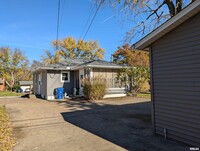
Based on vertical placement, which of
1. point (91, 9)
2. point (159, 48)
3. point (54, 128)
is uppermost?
point (91, 9)

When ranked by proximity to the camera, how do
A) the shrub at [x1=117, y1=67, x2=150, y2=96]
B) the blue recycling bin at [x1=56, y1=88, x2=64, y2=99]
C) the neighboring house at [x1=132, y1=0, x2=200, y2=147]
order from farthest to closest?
the shrub at [x1=117, y1=67, x2=150, y2=96]
the blue recycling bin at [x1=56, y1=88, x2=64, y2=99]
the neighboring house at [x1=132, y1=0, x2=200, y2=147]

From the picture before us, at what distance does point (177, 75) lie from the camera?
4.20 metres

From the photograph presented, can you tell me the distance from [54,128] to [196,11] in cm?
549

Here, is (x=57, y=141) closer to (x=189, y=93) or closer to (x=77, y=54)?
(x=189, y=93)

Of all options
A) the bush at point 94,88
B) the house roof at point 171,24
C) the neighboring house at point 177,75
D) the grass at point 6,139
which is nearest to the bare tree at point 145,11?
the bush at point 94,88

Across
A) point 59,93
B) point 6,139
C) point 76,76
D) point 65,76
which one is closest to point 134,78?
point 76,76

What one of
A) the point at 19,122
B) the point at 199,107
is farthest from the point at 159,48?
the point at 19,122

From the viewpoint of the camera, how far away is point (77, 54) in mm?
38062

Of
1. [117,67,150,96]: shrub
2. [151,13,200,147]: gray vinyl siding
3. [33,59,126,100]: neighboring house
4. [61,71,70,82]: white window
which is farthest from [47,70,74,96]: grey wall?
[151,13,200,147]: gray vinyl siding

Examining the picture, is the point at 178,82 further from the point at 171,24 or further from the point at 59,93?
the point at 59,93

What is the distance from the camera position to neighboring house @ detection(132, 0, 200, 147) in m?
3.79

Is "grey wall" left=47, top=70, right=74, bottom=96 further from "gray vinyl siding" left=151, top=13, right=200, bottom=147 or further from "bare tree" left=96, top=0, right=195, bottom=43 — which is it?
"gray vinyl siding" left=151, top=13, right=200, bottom=147

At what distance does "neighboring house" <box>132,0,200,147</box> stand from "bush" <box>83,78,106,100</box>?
7995mm

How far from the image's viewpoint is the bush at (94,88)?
12594 millimetres
